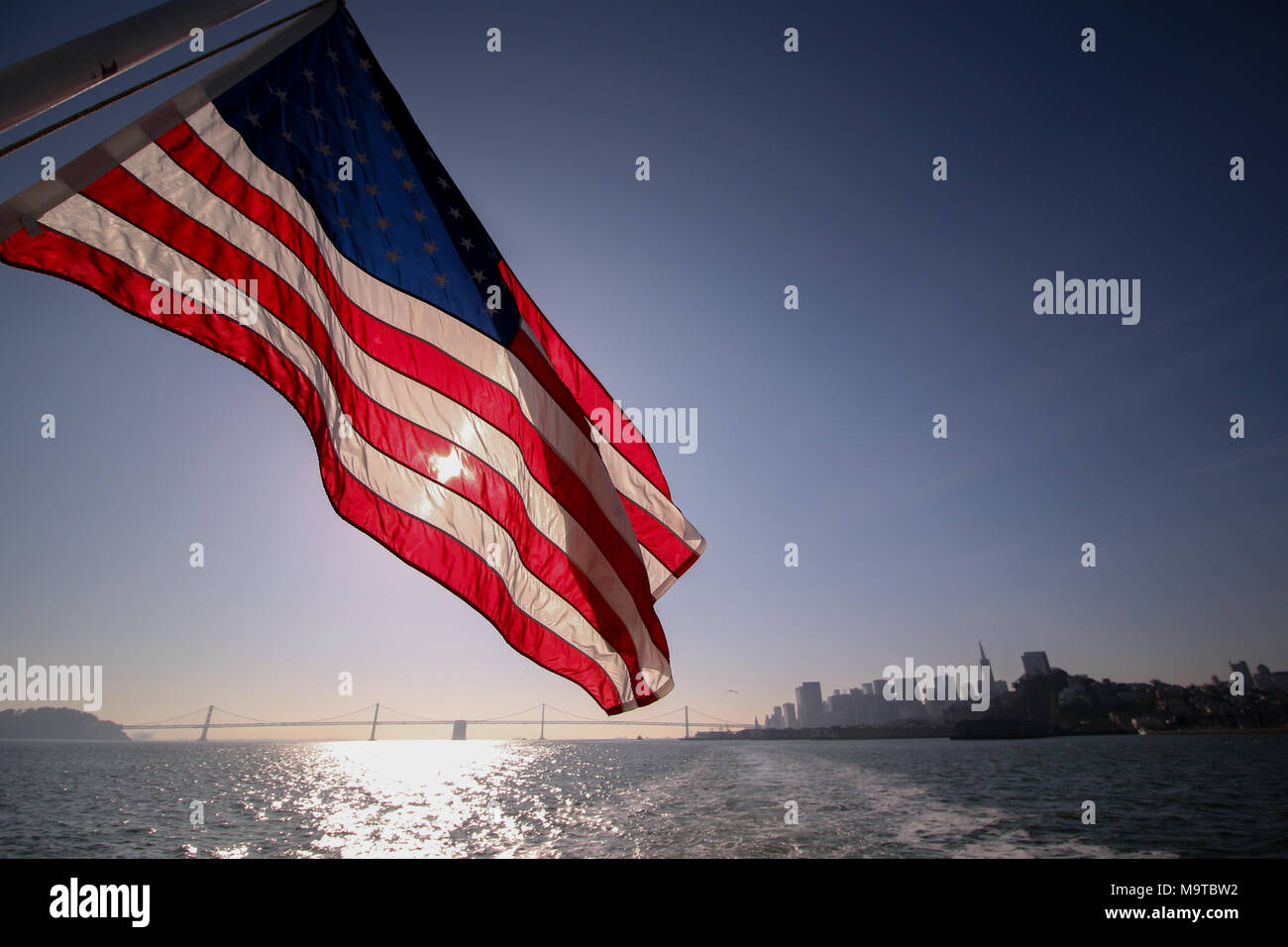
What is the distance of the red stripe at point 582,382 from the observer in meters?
5.38

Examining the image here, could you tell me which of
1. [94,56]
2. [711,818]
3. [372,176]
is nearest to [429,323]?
[372,176]

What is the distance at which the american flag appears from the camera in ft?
13.0

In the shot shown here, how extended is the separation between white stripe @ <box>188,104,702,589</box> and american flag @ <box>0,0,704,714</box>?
1 cm

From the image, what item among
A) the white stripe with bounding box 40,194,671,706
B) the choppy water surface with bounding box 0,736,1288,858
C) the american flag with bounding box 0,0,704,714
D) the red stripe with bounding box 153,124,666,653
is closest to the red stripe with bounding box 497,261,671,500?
the american flag with bounding box 0,0,704,714

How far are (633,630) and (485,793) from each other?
58.7m

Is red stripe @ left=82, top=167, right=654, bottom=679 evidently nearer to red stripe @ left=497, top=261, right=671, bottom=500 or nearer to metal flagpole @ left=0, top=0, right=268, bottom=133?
red stripe @ left=497, top=261, right=671, bottom=500

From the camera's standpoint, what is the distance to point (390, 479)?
15.3 feet

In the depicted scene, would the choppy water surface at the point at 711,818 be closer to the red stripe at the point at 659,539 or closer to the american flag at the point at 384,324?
the red stripe at the point at 659,539

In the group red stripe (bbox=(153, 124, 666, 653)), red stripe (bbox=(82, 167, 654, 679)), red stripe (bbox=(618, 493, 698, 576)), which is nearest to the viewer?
red stripe (bbox=(82, 167, 654, 679))

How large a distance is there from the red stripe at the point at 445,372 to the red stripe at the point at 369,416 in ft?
0.84

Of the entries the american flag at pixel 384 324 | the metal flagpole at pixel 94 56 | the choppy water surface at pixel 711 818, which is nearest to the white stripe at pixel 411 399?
the american flag at pixel 384 324
